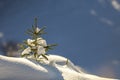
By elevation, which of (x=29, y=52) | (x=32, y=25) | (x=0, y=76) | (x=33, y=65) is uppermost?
(x=32, y=25)

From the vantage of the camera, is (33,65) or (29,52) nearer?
(33,65)

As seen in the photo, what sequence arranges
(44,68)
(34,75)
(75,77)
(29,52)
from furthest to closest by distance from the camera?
(29,52)
(75,77)
(44,68)
(34,75)

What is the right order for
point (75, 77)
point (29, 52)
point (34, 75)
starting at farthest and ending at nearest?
point (29, 52)
point (75, 77)
point (34, 75)

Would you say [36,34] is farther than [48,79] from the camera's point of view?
Yes

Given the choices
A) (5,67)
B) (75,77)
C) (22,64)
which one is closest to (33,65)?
(22,64)

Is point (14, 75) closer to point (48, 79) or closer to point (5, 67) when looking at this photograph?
point (5, 67)

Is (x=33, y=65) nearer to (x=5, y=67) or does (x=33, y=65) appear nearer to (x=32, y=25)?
(x=5, y=67)

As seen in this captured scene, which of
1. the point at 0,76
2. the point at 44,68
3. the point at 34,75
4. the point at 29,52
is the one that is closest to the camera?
the point at 0,76

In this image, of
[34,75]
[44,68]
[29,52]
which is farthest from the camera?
[29,52]

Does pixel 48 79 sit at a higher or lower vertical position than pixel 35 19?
lower
